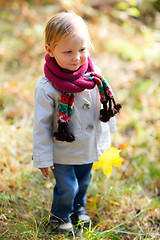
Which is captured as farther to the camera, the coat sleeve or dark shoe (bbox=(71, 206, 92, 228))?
dark shoe (bbox=(71, 206, 92, 228))

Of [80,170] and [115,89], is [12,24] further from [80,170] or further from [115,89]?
[80,170]

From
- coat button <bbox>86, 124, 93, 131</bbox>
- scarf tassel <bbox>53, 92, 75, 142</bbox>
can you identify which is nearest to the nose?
scarf tassel <bbox>53, 92, 75, 142</bbox>

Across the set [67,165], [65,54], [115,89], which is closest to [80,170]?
[67,165]

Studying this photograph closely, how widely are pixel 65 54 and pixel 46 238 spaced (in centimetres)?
147

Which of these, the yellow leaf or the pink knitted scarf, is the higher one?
the pink knitted scarf

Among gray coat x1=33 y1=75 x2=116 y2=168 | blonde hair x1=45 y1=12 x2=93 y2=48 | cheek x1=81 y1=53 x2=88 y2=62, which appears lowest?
gray coat x1=33 y1=75 x2=116 y2=168

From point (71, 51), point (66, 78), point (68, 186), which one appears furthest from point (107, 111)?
point (68, 186)

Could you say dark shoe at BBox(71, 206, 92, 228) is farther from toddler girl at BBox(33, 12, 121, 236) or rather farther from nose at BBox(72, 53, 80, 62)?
nose at BBox(72, 53, 80, 62)

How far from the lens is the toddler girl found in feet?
5.43

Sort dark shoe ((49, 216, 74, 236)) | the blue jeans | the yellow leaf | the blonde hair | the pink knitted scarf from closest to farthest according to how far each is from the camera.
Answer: the blonde hair
the pink knitted scarf
the blue jeans
dark shoe ((49, 216, 74, 236))
the yellow leaf

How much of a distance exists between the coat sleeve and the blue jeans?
0.62ft

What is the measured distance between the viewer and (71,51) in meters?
1.66

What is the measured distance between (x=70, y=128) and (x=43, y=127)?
20cm

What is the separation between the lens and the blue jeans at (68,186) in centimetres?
201
